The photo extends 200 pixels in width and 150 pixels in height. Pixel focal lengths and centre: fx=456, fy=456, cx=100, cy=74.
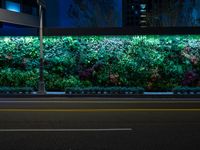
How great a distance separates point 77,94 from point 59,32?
5880 millimetres

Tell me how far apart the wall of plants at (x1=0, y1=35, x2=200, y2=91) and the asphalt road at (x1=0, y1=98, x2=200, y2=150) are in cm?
1209

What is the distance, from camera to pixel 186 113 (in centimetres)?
1410

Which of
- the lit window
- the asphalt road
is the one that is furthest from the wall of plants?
the lit window

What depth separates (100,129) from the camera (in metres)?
11.0

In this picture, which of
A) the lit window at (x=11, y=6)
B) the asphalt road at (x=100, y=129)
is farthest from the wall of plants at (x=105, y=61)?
the lit window at (x=11, y=6)

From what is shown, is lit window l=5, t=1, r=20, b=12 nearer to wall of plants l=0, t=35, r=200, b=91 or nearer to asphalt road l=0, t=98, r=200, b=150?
wall of plants l=0, t=35, r=200, b=91

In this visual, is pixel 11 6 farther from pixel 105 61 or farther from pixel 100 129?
pixel 100 129

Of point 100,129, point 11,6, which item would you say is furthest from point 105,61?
point 11,6

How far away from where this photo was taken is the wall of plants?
2736 cm

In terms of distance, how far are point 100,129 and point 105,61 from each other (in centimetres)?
1683

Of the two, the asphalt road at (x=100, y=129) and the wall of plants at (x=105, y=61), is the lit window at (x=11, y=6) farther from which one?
the asphalt road at (x=100, y=129)

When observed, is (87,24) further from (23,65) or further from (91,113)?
(91,113)

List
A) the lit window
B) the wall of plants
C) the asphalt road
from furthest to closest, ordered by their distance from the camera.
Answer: the lit window < the wall of plants < the asphalt road

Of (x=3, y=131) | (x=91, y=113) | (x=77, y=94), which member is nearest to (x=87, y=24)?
(x=77, y=94)
